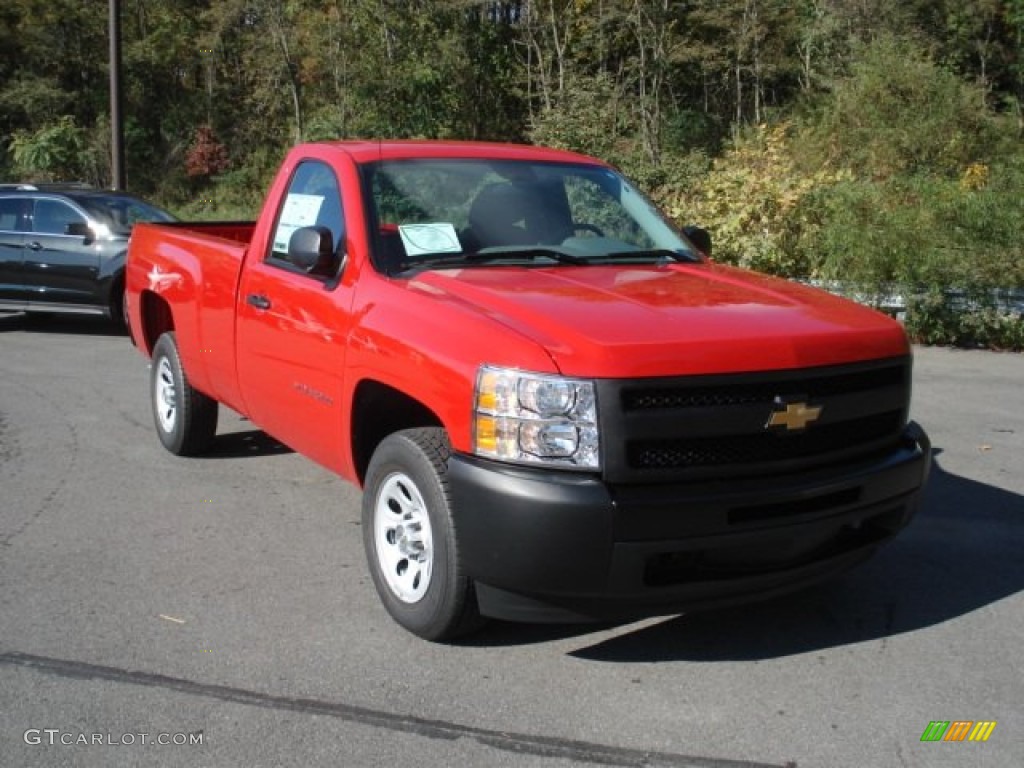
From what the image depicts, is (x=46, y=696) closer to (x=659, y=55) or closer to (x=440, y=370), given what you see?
(x=440, y=370)

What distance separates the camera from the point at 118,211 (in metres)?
12.6

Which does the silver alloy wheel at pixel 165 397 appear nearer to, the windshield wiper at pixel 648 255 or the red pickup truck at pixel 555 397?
the red pickup truck at pixel 555 397

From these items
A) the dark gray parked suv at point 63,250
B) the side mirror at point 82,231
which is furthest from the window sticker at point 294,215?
the side mirror at point 82,231

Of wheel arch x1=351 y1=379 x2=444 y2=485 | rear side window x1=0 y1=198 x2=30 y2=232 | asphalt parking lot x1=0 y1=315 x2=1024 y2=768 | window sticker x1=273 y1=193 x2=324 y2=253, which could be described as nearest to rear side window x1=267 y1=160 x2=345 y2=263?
window sticker x1=273 y1=193 x2=324 y2=253

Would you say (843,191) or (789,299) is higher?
(843,191)

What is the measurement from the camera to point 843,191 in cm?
1260

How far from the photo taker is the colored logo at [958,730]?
3.28 metres

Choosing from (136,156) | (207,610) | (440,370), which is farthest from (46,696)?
(136,156)

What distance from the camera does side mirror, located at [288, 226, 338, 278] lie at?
430 cm

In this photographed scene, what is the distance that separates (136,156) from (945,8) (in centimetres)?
2800

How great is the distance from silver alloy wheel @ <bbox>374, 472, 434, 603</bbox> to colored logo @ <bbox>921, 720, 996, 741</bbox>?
1.75 metres

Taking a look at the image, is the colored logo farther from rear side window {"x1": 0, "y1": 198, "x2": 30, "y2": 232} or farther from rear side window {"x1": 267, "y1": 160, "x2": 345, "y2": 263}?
rear side window {"x1": 0, "y1": 198, "x2": 30, "y2": 232}

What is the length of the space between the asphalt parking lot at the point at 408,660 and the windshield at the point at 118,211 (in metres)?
7.30

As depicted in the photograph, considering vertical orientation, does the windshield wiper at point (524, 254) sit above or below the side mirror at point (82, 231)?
below
